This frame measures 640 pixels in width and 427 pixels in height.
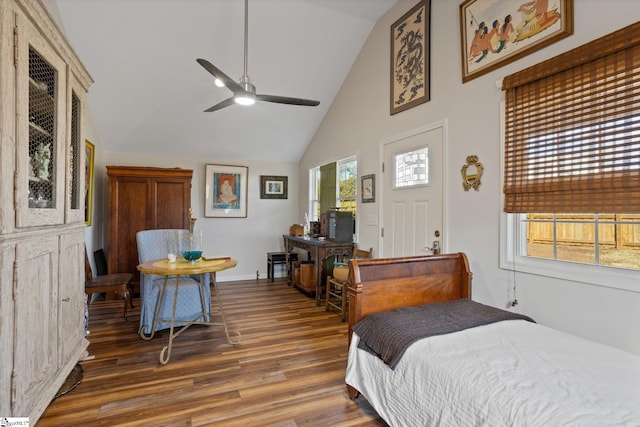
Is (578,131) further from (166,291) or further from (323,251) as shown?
(166,291)

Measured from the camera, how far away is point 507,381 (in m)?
1.32

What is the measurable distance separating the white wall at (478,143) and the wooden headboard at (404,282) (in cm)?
27

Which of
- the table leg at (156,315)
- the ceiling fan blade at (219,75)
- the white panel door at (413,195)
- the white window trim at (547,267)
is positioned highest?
the ceiling fan blade at (219,75)

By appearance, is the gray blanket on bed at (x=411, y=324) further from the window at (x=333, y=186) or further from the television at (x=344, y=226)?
the window at (x=333, y=186)

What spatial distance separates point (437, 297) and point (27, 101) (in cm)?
284

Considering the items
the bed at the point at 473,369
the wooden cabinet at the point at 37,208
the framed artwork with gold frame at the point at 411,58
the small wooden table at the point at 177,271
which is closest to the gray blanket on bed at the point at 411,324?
the bed at the point at 473,369

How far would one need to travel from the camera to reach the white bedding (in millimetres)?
1148

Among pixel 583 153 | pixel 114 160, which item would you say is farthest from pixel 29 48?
pixel 114 160

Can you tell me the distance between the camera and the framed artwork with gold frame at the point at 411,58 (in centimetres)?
313

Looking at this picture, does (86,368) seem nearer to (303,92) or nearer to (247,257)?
(247,257)

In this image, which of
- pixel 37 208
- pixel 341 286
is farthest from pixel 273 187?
pixel 37 208

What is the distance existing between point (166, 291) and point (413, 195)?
109 inches

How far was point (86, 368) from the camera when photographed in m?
2.52

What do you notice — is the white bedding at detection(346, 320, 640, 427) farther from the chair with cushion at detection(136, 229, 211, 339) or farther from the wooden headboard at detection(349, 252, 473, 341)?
the chair with cushion at detection(136, 229, 211, 339)
